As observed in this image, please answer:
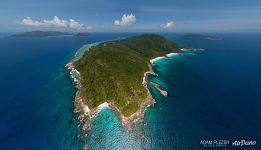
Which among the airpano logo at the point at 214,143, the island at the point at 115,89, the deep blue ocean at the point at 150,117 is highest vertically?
the island at the point at 115,89

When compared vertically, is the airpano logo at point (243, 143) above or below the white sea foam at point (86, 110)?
above

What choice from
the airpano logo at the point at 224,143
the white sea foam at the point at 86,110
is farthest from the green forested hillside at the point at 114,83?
the airpano logo at the point at 224,143

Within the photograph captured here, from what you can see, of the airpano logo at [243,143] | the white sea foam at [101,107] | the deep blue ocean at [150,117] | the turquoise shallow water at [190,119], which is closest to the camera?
the airpano logo at [243,143]

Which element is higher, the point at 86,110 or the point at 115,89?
the point at 115,89

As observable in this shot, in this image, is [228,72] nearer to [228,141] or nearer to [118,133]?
[228,141]

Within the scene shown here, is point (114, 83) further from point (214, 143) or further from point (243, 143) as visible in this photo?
point (243, 143)

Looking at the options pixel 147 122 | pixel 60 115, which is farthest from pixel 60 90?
pixel 147 122

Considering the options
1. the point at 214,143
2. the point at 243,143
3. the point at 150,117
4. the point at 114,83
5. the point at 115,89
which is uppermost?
the point at 114,83

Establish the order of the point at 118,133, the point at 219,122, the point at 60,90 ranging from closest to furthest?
the point at 118,133
the point at 219,122
the point at 60,90

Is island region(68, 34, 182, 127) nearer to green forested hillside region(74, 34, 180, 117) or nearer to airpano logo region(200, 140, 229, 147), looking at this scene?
green forested hillside region(74, 34, 180, 117)

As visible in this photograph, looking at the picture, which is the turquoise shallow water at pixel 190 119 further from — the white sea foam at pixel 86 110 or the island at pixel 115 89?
the white sea foam at pixel 86 110

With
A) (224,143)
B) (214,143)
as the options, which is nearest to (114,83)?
(214,143)
